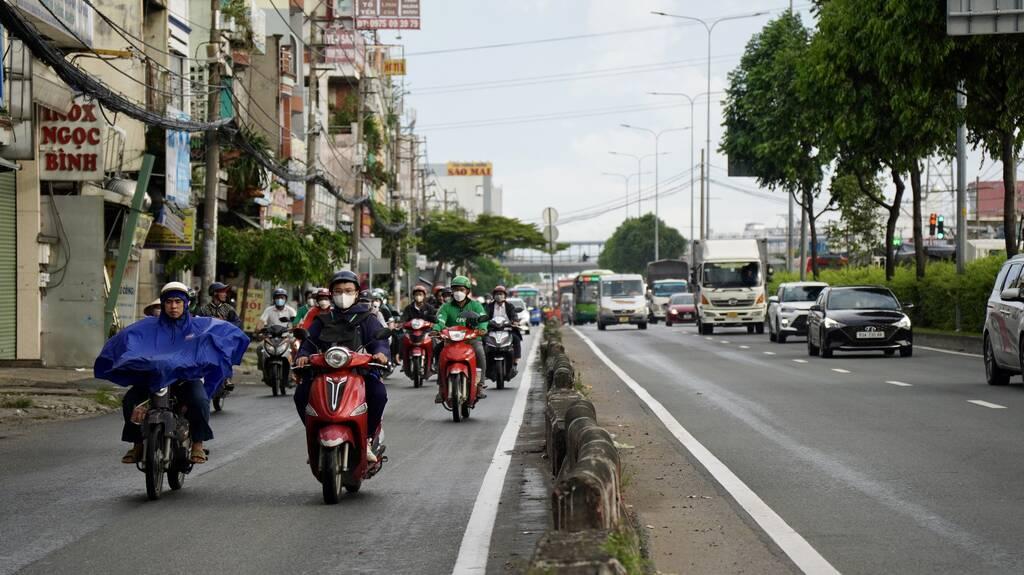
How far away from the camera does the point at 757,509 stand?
31.4 ft

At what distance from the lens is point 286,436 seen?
53.2 feet

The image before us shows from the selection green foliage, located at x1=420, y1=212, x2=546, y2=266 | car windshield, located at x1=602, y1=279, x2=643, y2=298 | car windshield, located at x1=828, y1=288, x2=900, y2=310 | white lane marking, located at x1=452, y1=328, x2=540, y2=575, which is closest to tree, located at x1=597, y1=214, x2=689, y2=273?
green foliage, located at x1=420, y1=212, x2=546, y2=266

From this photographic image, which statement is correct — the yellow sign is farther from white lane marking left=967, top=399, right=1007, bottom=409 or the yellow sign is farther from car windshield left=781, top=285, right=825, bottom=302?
white lane marking left=967, top=399, right=1007, bottom=409

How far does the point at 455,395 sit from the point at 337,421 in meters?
7.17

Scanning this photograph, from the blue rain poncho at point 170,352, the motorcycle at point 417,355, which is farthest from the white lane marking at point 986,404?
the motorcycle at point 417,355

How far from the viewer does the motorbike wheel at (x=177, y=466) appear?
11.3 metres

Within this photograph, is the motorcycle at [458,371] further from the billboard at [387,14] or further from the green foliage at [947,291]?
the billboard at [387,14]

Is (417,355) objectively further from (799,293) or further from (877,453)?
(799,293)

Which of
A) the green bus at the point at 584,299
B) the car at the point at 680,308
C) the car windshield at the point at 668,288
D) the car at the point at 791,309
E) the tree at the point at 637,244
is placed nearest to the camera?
the car at the point at 791,309

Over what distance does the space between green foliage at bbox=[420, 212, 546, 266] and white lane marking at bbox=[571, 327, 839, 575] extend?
254 feet

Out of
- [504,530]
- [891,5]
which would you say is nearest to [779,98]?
[891,5]

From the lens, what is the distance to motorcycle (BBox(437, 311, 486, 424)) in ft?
58.7

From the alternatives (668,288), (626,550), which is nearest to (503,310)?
(626,550)

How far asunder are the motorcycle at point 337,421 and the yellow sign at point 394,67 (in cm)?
10167
